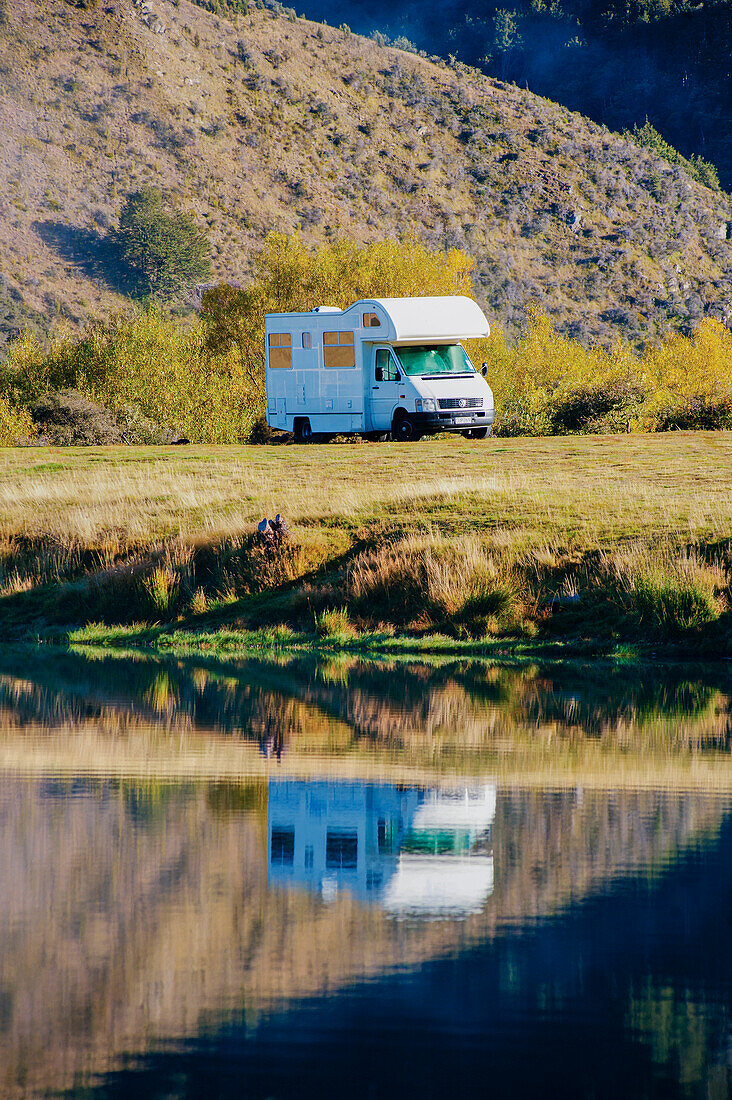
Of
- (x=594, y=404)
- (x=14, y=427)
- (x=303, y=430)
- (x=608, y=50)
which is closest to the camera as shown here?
(x=303, y=430)

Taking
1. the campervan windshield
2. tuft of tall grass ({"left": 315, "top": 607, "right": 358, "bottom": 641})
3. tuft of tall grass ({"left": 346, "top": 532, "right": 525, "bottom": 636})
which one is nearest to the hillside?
the campervan windshield

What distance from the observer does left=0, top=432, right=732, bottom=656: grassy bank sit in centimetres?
1767

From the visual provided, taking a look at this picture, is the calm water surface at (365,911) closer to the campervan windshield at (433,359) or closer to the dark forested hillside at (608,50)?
the campervan windshield at (433,359)

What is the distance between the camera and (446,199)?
10994 centimetres

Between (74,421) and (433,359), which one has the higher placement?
(433,359)

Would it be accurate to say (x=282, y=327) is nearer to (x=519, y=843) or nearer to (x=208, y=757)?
(x=208, y=757)

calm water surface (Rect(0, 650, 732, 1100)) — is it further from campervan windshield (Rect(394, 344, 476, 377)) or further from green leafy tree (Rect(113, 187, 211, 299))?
green leafy tree (Rect(113, 187, 211, 299))

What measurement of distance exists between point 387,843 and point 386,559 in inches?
458

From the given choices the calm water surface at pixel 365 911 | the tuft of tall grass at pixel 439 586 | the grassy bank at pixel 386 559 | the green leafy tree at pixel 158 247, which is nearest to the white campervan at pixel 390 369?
the grassy bank at pixel 386 559

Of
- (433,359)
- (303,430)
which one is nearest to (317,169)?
(303,430)

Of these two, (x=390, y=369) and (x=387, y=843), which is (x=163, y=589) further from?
(x=390, y=369)

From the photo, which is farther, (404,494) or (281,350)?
(281,350)

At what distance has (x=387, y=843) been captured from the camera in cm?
761

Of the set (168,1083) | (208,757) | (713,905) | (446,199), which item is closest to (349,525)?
(208,757)
